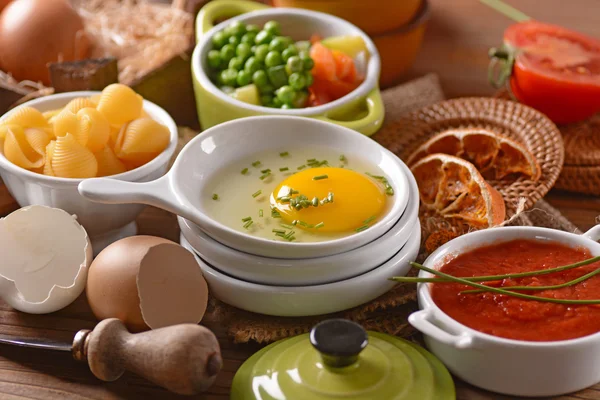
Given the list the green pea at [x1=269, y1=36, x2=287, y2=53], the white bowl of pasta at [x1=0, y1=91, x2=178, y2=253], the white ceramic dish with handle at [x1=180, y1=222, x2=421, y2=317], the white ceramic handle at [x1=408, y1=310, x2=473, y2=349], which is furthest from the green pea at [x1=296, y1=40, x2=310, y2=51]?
the white ceramic handle at [x1=408, y1=310, x2=473, y2=349]

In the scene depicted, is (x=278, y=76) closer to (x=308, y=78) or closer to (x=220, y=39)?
(x=308, y=78)

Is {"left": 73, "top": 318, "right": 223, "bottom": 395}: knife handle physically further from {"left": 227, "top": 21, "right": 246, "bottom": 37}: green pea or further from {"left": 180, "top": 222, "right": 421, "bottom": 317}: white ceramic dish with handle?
{"left": 227, "top": 21, "right": 246, "bottom": 37}: green pea

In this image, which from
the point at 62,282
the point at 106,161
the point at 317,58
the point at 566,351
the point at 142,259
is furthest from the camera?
the point at 317,58

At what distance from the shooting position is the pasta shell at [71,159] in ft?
6.61

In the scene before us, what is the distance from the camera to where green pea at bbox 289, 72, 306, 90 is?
2533mm

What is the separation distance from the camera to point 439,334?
1677 mm

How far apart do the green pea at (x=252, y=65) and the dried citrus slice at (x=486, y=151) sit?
62 cm

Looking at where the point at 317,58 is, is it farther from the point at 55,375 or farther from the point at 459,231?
the point at 55,375

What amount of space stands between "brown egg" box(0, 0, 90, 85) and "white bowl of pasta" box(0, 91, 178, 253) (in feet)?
2.31

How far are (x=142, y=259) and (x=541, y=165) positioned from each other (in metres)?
1.30

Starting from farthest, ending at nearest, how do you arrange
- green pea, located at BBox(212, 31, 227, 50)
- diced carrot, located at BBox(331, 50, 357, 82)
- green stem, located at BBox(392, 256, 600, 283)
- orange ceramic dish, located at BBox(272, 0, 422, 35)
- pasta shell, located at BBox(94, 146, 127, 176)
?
orange ceramic dish, located at BBox(272, 0, 422, 35) → green pea, located at BBox(212, 31, 227, 50) → diced carrot, located at BBox(331, 50, 357, 82) → pasta shell, located at BBox(94, 146, 127, 176) → green stem, located at BBox(392, 256, 600, 283)

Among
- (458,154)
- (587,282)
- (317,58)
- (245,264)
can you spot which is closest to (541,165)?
(458,154)

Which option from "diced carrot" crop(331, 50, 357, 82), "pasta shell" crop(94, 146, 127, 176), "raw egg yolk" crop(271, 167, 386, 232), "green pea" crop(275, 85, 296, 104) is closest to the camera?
"raw egg yolk" crop(271, 167, 386, 232)

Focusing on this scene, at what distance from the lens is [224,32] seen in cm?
274
